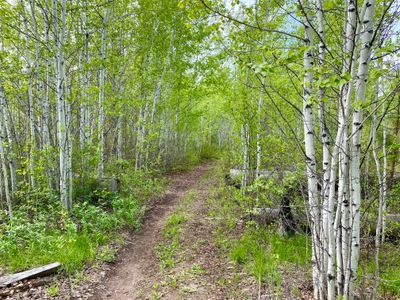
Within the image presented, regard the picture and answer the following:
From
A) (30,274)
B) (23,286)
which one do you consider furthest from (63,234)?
(23,286)

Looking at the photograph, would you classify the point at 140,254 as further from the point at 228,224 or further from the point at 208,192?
the point at 208,192

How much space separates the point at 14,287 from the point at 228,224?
13.8ft

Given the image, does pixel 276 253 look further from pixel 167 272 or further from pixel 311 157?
pixel 311 157

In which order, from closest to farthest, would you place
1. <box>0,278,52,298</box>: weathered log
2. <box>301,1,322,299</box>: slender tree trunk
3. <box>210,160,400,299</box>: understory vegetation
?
<box>301,1,322,299</box>: slender tree trunk
<box>210,160,400,299</box>: understory vegetation
<box>0,278,52,298</box>: weathered log

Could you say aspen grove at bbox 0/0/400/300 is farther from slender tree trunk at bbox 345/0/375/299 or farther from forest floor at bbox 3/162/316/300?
forest floor at bbox 3/162/316/300

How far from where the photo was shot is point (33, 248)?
4.45m

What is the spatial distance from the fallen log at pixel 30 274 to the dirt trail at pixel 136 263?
0.78 meters

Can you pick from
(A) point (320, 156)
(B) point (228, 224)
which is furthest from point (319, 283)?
(B) point (228, 224)

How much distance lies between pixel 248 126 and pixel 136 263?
156 inches

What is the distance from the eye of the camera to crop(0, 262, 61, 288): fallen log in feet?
11.9

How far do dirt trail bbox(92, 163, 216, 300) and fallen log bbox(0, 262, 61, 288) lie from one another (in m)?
0.78

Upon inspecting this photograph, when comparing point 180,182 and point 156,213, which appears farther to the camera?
point 180,182

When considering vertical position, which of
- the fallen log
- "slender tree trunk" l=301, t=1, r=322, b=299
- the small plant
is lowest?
the small plant

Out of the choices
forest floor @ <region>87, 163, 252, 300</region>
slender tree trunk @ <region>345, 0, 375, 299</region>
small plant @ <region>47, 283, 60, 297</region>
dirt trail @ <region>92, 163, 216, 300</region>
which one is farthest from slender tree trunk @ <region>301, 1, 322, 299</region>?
small plant @ <region>47, 283, 60, 297</region>
